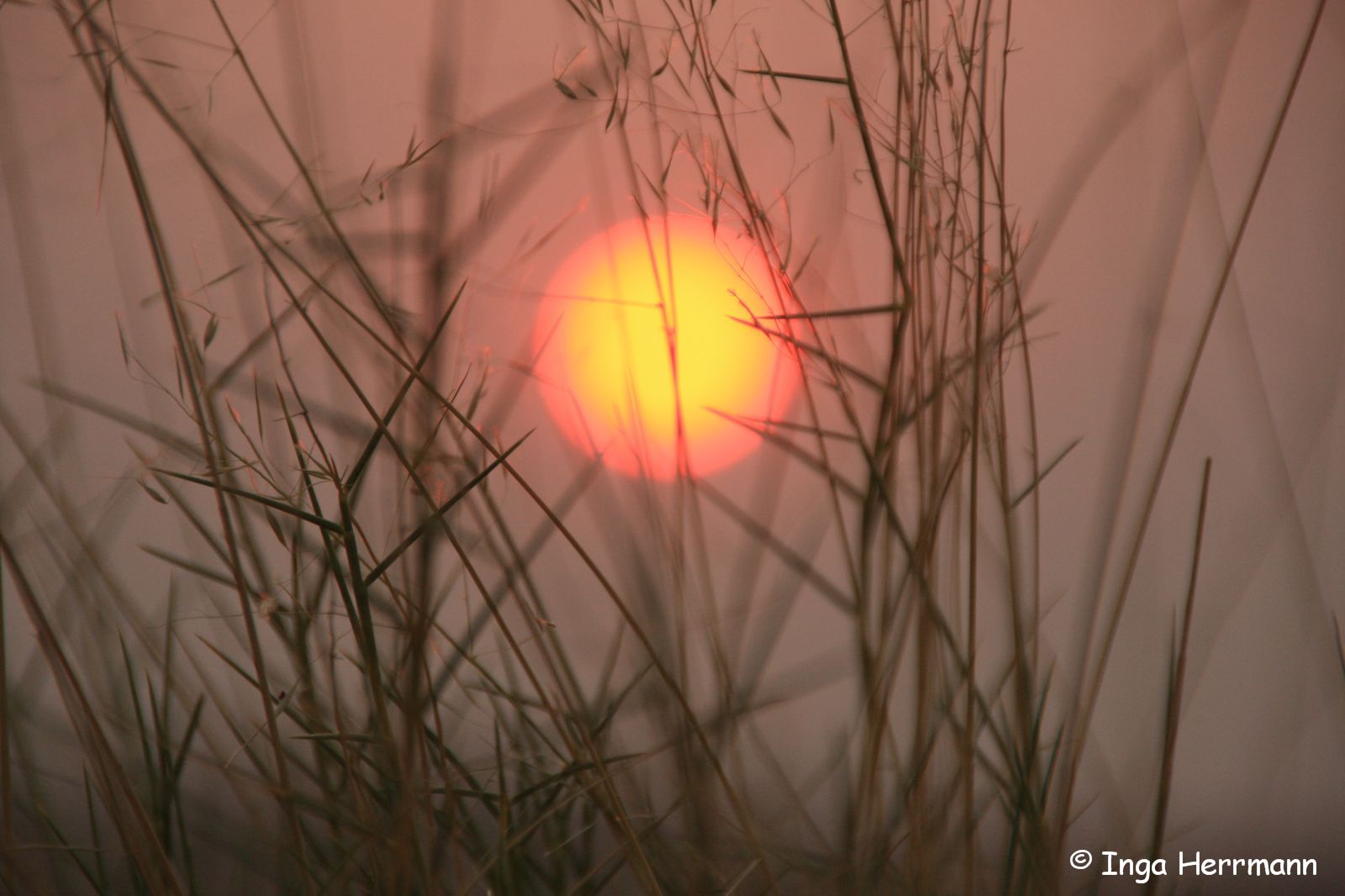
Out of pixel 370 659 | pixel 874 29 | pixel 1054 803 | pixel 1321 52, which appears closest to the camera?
pixel 370 659

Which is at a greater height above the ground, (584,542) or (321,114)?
(321,114)

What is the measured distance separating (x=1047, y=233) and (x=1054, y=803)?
0.37 meters

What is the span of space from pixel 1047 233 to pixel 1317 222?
20 centimetres

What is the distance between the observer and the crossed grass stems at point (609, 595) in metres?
0.28

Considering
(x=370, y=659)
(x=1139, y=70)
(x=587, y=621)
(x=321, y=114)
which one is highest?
(x=1139, y=70)

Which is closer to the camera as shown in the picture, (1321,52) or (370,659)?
(370,659)

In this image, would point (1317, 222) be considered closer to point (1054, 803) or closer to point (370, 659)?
point (1054, 803)

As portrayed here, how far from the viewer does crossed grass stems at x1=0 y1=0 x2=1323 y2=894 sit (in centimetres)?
28

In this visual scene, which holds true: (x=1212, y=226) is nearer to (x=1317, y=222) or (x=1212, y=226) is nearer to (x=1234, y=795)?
(x=1317, y=222)

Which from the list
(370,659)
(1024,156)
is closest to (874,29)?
(1024,156)

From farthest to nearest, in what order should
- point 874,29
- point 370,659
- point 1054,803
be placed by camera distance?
point 874,29, point 1054,803, point 370,659

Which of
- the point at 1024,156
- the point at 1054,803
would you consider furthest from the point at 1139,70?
the point at 1054,803

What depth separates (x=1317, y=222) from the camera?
0.58 m

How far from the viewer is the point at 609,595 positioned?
1.26 feet
